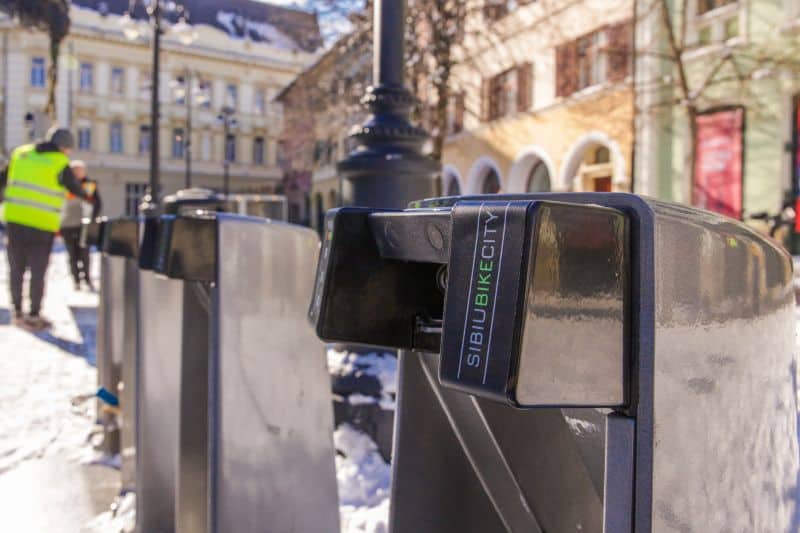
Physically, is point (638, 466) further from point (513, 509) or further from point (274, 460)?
point (274, 460)

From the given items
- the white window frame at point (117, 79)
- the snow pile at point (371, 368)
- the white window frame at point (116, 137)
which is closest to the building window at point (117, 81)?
the white window frame at point (117, 79)

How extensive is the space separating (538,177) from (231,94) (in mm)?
34583

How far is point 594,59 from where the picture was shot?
18.6 m

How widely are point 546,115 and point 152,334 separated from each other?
1836cm

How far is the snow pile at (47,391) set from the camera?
365 cm

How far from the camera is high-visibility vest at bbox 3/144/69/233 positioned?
6.74 m

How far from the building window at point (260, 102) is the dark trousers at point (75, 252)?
4285 cm

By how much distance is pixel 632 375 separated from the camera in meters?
0.89

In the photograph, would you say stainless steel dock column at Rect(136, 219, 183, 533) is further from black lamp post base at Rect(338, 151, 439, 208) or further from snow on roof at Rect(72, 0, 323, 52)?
snow on roof at Rect(72, 0, 323, 52)

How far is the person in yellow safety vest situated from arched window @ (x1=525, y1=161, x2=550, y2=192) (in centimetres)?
1555

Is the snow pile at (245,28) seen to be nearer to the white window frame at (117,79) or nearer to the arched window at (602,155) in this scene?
the white window frame at (117,79)

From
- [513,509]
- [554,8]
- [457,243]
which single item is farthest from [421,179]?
[554,8]

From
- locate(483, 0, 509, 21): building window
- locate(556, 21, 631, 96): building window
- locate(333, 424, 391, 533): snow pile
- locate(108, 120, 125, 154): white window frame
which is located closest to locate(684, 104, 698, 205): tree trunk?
locate(556, 21, 631, 96): building window

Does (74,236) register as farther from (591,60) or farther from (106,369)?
(591,60)
